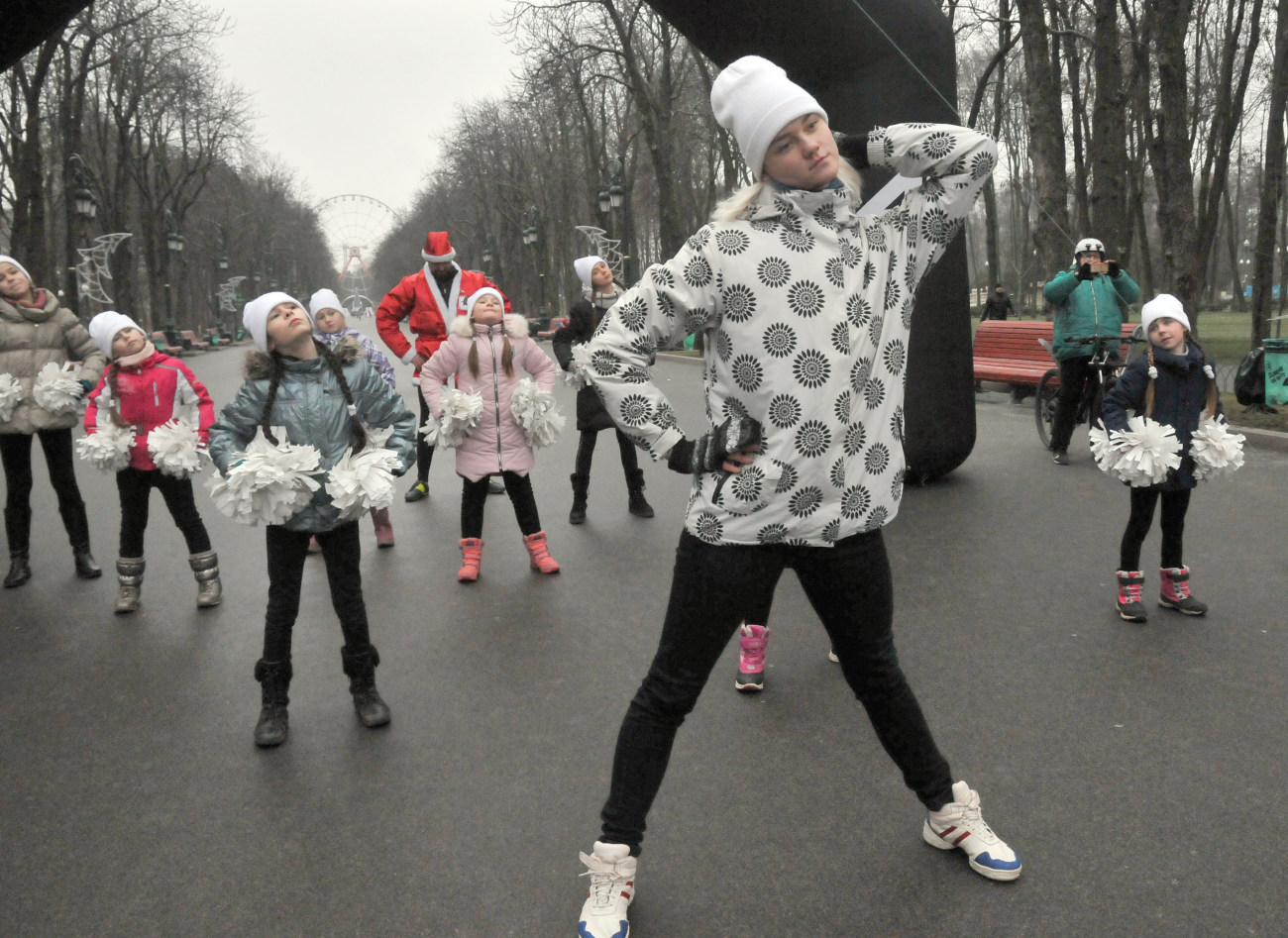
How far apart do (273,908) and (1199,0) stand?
26.3m

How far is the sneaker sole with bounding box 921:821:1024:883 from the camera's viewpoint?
279 centimetres

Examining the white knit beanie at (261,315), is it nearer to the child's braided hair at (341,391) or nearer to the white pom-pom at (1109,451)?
the child's braided hair at (341,391)

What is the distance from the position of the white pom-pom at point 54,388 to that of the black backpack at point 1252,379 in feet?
33.3

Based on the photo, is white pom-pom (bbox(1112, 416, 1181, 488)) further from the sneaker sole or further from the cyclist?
the cyclist

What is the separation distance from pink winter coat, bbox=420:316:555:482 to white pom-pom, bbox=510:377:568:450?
47 millimetres

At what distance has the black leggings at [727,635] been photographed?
2.56 meters

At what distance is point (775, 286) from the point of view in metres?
2.48

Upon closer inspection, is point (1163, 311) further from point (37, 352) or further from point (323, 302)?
point (37, 352)

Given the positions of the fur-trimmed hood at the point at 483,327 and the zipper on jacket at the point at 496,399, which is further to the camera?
the fur-trimmed hood at the point at 483,327

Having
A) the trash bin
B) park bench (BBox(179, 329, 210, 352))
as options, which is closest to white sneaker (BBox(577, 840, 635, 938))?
the trash bin

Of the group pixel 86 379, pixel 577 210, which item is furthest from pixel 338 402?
pixel 577 210

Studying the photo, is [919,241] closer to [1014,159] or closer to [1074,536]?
[1074,536]

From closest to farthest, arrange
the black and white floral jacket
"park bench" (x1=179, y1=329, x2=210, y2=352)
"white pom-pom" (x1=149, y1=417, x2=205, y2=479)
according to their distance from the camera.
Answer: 1. the black and white floral jacket
2. "white pom-pom" (x1=149, y1=417, x2=205, y2=479)
3. "park bench" (x1=179, y1=329, x2=210, y2=352)

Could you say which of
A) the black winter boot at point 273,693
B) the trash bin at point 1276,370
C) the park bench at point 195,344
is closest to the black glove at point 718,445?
the black winter boot at point 273,693
